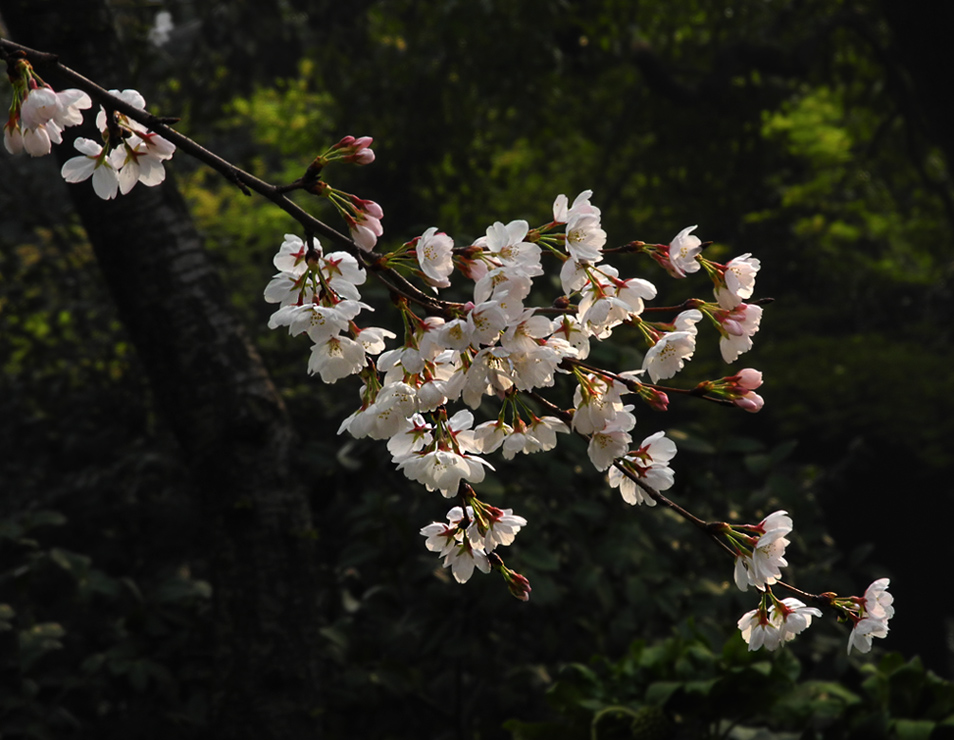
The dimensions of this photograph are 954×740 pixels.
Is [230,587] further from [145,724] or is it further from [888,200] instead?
[888,200]

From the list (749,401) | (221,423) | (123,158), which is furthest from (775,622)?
(221,423)

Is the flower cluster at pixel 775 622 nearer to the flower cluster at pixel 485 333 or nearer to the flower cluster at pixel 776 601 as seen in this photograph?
the flower cluster at pixel 776 601

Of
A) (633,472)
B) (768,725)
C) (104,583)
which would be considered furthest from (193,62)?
(633,472)

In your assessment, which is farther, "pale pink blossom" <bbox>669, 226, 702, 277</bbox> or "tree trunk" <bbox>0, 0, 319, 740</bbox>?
"tree trunk" <bbox>0, 0, 319, 740</bbox>

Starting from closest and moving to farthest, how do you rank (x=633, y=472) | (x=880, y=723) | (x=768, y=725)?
(x=633, y=472)
(x=880, y=723)
(x=768, y=725)

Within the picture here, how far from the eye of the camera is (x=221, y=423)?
2.69 metres

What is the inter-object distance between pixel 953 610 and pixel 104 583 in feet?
20.3

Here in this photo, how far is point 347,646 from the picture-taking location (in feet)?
10.2

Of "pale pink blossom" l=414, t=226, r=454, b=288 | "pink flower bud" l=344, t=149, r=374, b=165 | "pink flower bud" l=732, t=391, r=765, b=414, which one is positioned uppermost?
"pink flower bud" l=344, t=149, r=374, b=165

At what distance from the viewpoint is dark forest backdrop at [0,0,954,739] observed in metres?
2.70

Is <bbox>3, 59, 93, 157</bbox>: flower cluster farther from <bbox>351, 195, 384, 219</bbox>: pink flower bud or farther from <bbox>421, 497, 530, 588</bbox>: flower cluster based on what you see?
<bbox>421, 497, 530, 588</bbox>: flower cluster

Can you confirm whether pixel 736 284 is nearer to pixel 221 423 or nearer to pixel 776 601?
pixel 776 601

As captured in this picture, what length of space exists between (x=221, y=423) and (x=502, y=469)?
1198 mm

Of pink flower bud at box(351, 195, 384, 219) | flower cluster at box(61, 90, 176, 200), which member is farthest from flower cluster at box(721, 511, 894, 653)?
flower cluster at box(61, 90, 176, 200)
